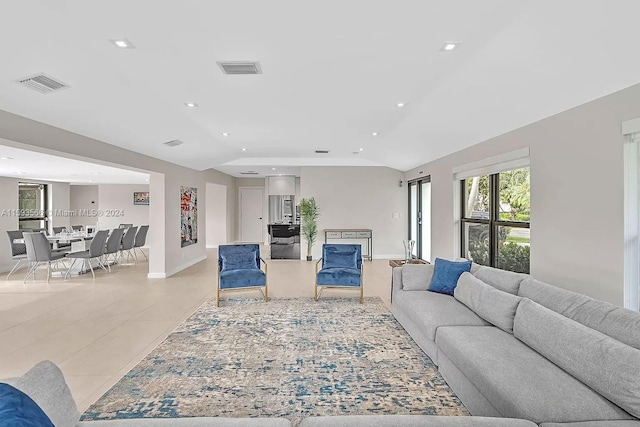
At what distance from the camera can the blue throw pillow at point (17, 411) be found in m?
1.08

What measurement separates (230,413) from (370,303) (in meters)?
3.12

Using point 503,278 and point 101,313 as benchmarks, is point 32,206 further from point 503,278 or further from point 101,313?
point 503,278

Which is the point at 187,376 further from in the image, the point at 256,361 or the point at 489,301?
the point at 489,301

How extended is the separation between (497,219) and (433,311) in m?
2.44

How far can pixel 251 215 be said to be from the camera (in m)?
13.5

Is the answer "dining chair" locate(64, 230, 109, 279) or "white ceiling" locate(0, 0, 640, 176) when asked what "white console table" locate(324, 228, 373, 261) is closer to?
"white ceiling" locate(0, 0, 640, 176)

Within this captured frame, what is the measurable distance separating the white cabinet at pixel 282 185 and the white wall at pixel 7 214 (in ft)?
22.3

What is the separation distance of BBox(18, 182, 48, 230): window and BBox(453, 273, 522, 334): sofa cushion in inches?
438

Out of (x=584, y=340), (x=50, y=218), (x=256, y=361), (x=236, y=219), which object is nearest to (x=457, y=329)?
(x=584, y=340)

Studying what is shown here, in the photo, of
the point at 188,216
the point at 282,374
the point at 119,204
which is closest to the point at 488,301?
the point at 282,374

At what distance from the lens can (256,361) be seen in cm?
323

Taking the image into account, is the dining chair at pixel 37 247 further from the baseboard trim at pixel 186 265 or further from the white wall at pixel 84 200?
the white wall at pixel 84 200

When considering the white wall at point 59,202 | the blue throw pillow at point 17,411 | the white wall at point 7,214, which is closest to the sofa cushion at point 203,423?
the blue throw pillow at point 17,411

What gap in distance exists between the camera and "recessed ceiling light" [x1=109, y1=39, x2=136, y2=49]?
2.67 metres
